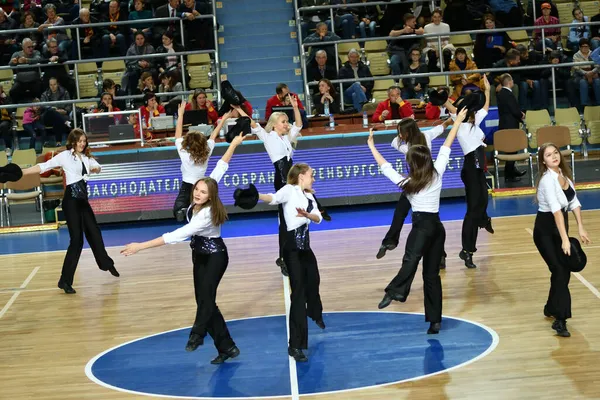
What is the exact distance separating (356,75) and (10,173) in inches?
403

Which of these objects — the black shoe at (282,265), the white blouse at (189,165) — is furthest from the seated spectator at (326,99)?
the white blouse at (189,165)

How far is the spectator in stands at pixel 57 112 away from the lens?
1866cm

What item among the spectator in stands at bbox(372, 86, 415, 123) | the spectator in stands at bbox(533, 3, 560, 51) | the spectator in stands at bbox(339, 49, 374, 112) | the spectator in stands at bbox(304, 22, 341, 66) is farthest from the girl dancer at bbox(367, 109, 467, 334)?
the spectator in stands at bbox(533, 3, 560, 51)

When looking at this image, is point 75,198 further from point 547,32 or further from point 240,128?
point 547,32

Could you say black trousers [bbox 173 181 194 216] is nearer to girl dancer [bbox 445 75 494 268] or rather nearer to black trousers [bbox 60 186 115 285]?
black trousers [bbox 60 186 115 285]

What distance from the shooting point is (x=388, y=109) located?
17.2m

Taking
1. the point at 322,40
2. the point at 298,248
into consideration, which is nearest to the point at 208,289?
the point at 298,248

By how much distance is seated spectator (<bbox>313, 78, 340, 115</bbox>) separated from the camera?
1764 centimetres

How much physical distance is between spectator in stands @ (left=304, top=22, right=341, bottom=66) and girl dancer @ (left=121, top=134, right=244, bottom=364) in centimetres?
1119

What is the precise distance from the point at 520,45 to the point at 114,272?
10377mm

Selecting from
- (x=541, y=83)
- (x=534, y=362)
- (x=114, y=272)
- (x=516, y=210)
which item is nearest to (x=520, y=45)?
(x=541, y=83)

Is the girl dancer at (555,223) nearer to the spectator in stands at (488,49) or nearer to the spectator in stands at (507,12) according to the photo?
the spectator in stands at (488,49)

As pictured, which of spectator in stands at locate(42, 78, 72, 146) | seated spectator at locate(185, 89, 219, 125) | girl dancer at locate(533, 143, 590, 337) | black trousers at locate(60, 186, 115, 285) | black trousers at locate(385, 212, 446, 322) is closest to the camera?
girl dancer at locate(533, 143, 590, 337)

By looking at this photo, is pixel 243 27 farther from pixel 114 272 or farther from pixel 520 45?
pixel 114 272
